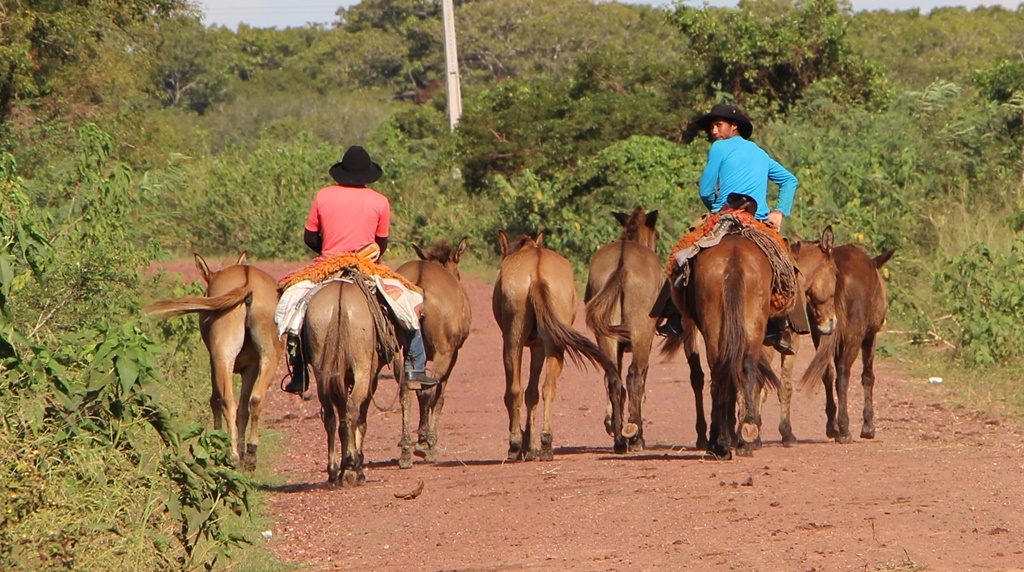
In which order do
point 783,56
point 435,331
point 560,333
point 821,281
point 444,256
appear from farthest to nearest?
point 783,56 → point 444,256 → point 821,281 → point 435,331 → point 560,333

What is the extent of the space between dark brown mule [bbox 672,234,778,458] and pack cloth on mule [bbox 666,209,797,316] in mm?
69

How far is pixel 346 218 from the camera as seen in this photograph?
11125 millimetres

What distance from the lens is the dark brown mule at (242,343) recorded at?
468 inches

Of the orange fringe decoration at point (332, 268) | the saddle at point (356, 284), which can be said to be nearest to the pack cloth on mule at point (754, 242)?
the saddle at point (356, 284)

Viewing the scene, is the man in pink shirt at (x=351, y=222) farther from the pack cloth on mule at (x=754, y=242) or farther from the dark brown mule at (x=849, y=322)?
the dark brown mule at (x=849, y=322)

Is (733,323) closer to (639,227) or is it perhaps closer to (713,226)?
(713,226)

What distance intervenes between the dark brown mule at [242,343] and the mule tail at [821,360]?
4203mm

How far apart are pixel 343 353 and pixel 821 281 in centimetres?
425

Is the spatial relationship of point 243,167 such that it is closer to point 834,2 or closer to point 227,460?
point 834,2

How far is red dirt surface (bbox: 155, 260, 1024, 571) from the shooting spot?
24.7ft

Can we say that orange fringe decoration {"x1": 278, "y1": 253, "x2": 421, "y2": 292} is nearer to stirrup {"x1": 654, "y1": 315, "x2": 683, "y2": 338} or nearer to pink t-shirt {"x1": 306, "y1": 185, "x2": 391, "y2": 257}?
pink t-shirt {"x1": 306, "y1": 185, "x2": 391, "y2": 257}

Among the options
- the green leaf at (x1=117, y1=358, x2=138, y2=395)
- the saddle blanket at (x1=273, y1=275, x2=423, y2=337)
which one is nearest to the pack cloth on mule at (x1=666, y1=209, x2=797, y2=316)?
the saddle blanket at (x1=273, y1=275, x2=423, y2=337)

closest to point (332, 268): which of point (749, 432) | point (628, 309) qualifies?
point (628, 309)

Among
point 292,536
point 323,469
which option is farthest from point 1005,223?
point 292,536
